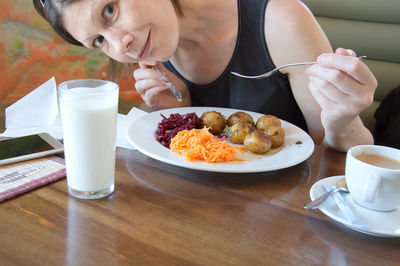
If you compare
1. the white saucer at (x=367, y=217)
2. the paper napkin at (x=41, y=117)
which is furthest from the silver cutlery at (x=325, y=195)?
the paper napkin at (x=41, y=117)

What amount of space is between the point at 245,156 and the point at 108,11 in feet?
1.58

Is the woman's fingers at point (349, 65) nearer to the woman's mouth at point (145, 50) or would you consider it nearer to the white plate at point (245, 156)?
the white plate at point (245, 156)

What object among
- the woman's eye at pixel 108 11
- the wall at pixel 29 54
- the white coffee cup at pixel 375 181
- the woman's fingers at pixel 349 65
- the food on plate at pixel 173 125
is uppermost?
the woman's eye at pixel 108 11

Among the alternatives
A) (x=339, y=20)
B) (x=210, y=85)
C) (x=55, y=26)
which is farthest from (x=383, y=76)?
(x=55, y=26)

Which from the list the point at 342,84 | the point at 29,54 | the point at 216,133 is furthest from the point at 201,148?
the point at 29,54

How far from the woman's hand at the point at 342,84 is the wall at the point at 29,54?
170cm

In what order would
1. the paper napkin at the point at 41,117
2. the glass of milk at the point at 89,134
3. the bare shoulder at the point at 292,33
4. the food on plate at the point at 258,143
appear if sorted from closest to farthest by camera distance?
1. the glass of milk at the point at 89,134
2. the food on plate at the point at 258,143
3. the paper napkin at the point at 41,117
4. the bare shoulder at the point at 292,33

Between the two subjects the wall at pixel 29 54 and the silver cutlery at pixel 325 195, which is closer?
the silver cutlery at pixel 325 195

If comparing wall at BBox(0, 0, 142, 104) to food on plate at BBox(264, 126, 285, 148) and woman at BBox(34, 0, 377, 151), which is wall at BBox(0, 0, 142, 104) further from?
food on plate at BBox(264, 126, 285, 148)

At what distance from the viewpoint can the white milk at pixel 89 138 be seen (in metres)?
0.64

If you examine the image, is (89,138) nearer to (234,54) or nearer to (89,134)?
(89,134)

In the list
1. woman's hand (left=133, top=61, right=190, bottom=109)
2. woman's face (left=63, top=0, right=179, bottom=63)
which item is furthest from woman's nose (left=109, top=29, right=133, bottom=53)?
woman's hand (left=133, top=61, right=190, bottom=109)

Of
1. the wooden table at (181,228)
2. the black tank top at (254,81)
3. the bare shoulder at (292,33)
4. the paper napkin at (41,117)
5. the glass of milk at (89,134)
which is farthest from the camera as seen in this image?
the black tank top at (254,81)

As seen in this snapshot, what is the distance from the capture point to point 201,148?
2.75 feet
